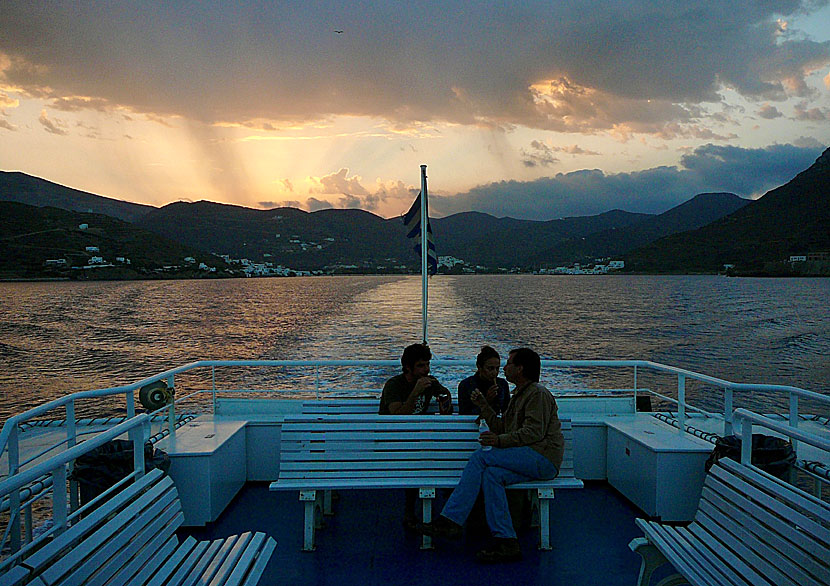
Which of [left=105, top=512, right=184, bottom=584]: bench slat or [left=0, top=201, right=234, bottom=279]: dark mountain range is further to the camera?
[left=0, top=201, right=234, bottom=279]: dark mountain range

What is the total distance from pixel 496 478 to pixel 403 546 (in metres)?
0.81

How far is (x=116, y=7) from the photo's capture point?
49.5 feet

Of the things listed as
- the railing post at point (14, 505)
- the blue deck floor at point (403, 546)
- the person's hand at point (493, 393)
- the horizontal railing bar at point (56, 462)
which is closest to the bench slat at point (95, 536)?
the horizontal railing bar at point (56, 462)

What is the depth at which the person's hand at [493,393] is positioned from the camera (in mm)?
4332

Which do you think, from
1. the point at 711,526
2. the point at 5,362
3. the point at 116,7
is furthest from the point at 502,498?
the point at 5,362

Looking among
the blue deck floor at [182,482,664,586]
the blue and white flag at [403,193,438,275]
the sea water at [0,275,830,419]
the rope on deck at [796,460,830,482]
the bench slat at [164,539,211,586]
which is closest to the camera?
the bench slat at [164,539,211,586]

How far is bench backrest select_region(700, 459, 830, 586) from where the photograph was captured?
2.22m

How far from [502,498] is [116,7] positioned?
16.2m

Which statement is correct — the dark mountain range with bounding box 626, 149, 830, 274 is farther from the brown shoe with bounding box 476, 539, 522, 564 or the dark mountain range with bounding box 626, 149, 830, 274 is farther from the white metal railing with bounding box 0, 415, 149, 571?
the white metal railing with bounding box 0, 415, 149, 571

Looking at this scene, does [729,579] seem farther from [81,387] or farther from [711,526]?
[81,387]

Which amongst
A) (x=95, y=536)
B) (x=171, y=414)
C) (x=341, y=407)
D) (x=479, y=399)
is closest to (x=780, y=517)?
(x=479, y=399)

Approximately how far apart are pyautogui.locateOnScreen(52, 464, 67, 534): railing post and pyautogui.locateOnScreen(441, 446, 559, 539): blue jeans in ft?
7.13

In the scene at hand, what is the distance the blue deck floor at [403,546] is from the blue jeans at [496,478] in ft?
0.91

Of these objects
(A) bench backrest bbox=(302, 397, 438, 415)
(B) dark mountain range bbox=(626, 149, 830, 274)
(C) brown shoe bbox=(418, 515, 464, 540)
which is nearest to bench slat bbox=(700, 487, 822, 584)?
(C) brown shoe bbox=(418, 515, 464, 540)
